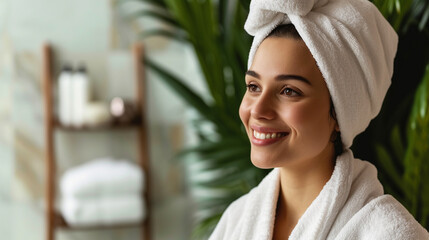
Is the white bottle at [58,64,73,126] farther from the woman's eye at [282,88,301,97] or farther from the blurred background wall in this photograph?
the woman's eye at [282,88,301,97]

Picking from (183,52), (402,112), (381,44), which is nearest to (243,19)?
(402,112)

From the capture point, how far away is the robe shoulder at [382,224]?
94 centimetres

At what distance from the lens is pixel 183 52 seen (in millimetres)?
3473

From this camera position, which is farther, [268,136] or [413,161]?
[413,161]

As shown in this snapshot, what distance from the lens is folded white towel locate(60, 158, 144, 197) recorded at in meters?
3.02

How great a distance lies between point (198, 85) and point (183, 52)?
31cm

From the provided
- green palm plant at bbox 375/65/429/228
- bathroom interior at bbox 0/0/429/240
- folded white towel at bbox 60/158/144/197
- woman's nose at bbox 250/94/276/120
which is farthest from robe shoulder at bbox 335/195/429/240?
folded white towel at bbox 60/158/144/197

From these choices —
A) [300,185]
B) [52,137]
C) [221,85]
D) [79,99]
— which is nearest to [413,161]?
[300,185]

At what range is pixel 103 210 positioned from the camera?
3.04 metres

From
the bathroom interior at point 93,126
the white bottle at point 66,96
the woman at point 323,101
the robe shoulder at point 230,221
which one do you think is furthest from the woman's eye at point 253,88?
the white bottle at point 66,96

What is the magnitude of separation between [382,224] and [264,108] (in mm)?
Result: 254

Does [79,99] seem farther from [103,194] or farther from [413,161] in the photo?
[413,161]

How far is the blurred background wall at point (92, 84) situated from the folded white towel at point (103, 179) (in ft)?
0.71

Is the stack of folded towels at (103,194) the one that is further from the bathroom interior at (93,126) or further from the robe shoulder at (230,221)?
the robe shoulder at (230,221)
